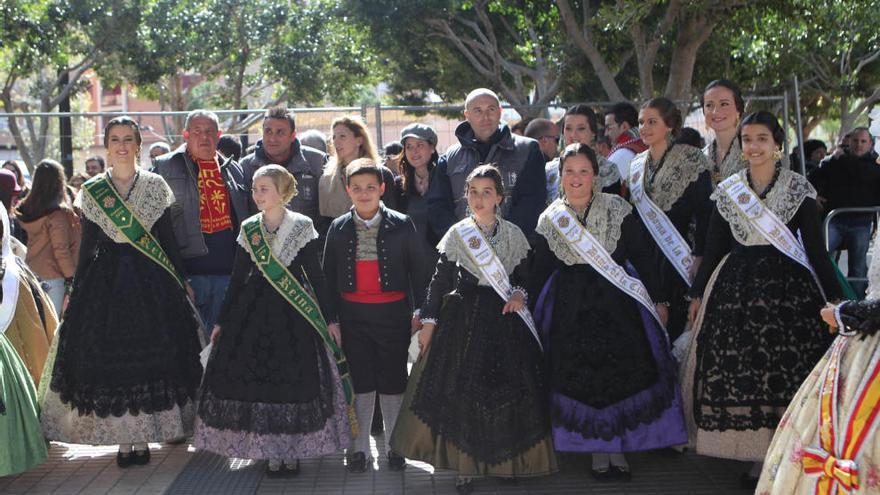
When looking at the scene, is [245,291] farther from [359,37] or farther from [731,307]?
[359,37]

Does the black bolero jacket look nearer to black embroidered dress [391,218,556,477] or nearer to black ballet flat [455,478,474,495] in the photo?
black embroidered dress [391,218,556,477]

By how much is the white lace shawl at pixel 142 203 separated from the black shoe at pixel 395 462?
1817mm

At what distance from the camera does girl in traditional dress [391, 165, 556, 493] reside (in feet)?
16.5

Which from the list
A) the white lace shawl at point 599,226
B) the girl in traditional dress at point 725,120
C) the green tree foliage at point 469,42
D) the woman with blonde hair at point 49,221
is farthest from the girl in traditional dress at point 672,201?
the green tree foliage at point 469,42

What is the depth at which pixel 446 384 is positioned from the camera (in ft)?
16.8

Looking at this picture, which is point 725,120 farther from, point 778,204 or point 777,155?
point 778,204

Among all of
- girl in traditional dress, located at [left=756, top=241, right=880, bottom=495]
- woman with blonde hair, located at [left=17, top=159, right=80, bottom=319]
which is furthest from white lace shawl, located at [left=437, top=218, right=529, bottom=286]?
woman with blonde hair, located at [left=17, top=159, right=80, bottom=319]

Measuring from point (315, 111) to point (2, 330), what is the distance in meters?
4.11

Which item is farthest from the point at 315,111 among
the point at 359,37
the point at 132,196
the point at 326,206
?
the point at 359,37

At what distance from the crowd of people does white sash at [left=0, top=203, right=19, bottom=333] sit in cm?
1

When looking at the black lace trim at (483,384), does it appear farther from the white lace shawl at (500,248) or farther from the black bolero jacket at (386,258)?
the black bolero jacket at (386,258)

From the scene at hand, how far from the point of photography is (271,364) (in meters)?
5.29

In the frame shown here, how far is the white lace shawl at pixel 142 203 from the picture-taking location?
219 inches

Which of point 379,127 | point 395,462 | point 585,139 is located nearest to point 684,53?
point 379,127
